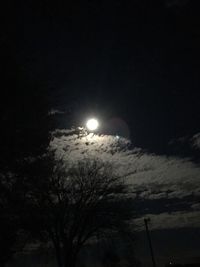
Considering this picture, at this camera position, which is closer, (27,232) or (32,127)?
(32,127)

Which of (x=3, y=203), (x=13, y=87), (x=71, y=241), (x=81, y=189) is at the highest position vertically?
(x=81, y=189)

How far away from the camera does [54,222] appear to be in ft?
113

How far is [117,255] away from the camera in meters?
57.9

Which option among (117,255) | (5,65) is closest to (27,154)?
(5,65)

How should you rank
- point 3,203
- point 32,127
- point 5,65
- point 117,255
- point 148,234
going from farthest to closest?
point 117,255 → point 148,234 → point 3,203 → point 32,127 → point 5,65

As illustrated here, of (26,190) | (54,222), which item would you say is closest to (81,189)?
(54,222)

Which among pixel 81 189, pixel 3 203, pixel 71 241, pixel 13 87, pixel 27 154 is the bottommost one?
pixel 3 203

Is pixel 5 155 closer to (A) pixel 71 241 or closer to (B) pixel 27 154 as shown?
(B) pixel 27 154

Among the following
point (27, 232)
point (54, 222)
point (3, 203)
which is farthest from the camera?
point (54, 222)

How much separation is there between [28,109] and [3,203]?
13.0ft

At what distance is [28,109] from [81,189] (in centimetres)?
2358

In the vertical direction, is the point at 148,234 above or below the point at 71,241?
above

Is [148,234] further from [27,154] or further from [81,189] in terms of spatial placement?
[27,154]

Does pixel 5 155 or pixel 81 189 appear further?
pixel 81 189
